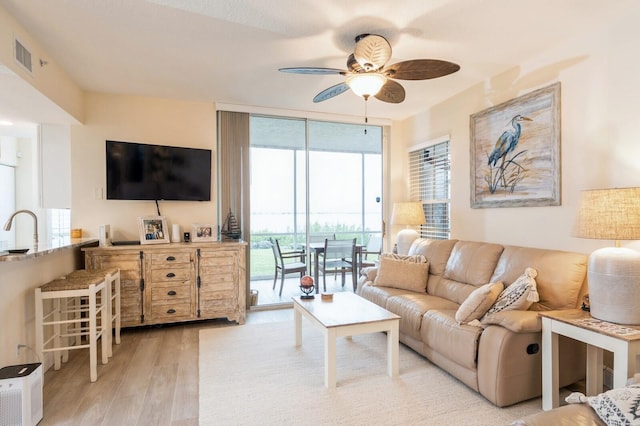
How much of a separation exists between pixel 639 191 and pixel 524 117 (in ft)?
4.27

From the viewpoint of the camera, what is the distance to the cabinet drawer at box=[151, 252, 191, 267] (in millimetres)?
3549

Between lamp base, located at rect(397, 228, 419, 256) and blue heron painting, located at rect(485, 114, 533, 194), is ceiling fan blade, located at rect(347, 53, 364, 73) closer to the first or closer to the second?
blue heron painting, located at rect(485, 114, 533, 194)

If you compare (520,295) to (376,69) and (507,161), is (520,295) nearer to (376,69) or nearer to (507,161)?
(507,161)

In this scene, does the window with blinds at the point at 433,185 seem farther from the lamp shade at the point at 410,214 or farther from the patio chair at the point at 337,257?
the patio chair at the point at 337,257

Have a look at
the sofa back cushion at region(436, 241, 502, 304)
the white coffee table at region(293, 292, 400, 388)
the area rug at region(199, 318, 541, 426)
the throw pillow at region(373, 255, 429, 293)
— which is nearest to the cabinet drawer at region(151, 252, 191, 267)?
the area rug at region(199, 318, 541, 426)

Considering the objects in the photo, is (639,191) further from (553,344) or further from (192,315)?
(192,315)

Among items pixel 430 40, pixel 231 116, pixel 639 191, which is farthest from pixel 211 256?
pixel 639 191

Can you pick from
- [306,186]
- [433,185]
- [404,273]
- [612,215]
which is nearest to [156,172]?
[306,186]

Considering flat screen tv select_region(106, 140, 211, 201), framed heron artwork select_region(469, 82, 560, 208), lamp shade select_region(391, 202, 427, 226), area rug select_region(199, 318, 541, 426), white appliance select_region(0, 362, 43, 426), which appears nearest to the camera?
white appliance select_region(0, 362, 43, 426)

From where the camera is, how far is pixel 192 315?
366 centimetres

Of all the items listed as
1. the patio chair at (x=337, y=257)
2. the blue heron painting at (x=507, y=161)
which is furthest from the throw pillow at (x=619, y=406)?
the patio chair at (x=337, y=257)

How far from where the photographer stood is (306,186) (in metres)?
4.73

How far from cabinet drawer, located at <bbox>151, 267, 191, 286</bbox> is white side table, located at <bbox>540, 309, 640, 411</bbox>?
3234 mm

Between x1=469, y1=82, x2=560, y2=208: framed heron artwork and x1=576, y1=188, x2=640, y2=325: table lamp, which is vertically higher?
x1=469, y1=82, x2=560, y2=208: framed heron artwork
